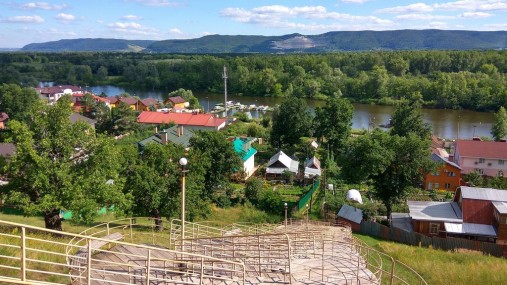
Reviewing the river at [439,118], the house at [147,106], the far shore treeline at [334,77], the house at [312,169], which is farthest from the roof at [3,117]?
the far shore treeline at [334,77]

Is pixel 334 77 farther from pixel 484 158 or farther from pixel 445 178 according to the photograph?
pixel 445 178

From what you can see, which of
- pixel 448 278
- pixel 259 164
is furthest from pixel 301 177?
pixel 448 278

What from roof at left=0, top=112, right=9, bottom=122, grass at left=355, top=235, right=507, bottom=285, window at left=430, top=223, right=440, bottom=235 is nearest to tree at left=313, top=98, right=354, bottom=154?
window at left=430, top=223, right=440, bottom=235

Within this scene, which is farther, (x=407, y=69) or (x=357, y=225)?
(x=407, y=69)

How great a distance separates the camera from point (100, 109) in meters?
42.8

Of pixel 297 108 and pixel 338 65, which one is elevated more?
pixel 338 65

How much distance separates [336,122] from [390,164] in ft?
41.7

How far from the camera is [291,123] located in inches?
1345

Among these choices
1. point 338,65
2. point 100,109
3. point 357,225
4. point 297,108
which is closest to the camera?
point 357,225

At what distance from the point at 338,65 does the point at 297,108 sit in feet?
187

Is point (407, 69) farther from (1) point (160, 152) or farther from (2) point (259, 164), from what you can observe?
(1) point (160, 152)

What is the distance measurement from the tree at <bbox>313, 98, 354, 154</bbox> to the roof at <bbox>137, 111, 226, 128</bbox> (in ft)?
41.9

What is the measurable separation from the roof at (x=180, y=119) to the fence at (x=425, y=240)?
25.1 m

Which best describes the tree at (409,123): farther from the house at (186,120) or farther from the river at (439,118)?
the house at (186,120)
